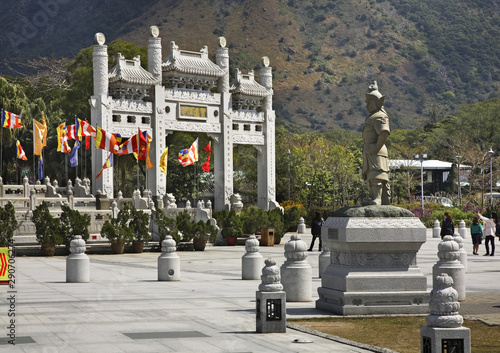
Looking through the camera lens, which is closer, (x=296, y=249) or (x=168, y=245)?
(x=296, y=249)

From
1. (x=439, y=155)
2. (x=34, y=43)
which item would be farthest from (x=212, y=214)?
(x=34, y=43)

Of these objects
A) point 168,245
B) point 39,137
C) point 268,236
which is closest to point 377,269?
point 168,245

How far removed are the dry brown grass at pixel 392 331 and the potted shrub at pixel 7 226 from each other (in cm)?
2034

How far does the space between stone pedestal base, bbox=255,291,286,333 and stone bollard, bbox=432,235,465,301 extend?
392 centimetres

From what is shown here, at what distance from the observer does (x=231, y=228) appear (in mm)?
39594

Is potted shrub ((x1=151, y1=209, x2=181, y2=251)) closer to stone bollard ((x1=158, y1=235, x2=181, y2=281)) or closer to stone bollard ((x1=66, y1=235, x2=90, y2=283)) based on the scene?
stone bollard ((x1=158, y1=235, x2=181, y2=281))

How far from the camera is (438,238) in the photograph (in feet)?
152

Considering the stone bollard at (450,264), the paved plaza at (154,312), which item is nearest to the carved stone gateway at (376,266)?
the paved plaza at (154,312)

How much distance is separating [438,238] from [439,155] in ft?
190

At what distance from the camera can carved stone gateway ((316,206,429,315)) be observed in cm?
1353

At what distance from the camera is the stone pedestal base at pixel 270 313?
11.7m

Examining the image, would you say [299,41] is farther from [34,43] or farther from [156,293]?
[156,293]

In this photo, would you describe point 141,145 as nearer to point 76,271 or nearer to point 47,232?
point 47,232

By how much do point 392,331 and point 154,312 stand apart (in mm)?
4352
